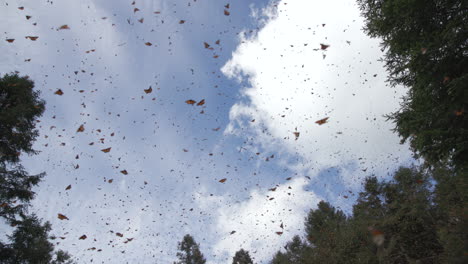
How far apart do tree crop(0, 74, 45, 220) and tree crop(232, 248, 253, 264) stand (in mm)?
45732

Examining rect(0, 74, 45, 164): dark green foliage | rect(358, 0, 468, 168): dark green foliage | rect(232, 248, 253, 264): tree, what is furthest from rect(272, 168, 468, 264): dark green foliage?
rect(232, 248, 253, 264): tree

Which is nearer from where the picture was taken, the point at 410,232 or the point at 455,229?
the point at 455,229

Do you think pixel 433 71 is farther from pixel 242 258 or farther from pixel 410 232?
pixel 242 258

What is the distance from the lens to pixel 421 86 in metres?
7.19

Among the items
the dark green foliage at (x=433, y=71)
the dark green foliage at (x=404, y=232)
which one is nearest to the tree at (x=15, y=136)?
the dark green foliage at (x=433, y=71)

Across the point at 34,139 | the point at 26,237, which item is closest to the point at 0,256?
the point at 26,237

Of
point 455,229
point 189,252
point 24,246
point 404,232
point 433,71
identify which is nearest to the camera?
point 433,71

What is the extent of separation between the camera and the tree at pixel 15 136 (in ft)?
35.5

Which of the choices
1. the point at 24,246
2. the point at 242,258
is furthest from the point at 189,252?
the point at 24,246

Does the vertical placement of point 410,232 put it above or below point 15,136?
below

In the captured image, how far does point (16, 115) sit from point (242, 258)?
159ft

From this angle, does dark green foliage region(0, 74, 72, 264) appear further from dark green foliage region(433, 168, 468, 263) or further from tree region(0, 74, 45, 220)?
dark green foliage region(433, 168, 468, 263)

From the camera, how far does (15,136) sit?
11383 millimetres

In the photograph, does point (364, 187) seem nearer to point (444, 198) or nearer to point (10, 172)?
point (444, 198)
